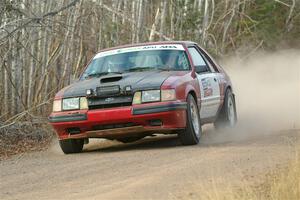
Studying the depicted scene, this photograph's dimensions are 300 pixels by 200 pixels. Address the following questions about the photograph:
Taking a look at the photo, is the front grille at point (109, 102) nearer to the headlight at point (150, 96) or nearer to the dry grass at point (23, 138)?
the headlight at point (150, 96)

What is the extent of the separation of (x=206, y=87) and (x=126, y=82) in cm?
181

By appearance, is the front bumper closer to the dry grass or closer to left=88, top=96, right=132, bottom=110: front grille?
left=88, top=96, right=132, bottom=110: front grille

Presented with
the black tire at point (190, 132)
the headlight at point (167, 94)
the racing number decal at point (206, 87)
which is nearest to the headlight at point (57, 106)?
the headlight at point (167, 94)

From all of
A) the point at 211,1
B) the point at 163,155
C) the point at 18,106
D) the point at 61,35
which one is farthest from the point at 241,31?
the point at 163,155

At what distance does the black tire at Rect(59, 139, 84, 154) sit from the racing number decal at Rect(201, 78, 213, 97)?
2014mm

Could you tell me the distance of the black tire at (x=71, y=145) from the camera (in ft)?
38.0

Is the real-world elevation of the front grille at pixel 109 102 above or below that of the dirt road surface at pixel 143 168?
above

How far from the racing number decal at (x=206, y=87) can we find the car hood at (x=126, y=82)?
32.9 inches

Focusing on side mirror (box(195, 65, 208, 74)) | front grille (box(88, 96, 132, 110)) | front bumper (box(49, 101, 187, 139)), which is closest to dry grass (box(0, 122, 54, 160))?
front bumper (box(49, 101, 187, 139))

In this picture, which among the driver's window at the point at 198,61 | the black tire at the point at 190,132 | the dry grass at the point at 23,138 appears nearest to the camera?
the black tire at the point at 190,132

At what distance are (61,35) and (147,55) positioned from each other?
4.97 metres

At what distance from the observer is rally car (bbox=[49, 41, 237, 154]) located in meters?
10.9

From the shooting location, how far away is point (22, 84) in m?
16.1

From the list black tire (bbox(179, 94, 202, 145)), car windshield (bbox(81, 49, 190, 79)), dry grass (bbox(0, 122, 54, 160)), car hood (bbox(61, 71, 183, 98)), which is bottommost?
dry grass (bbox(0, 122, 54, 160))
